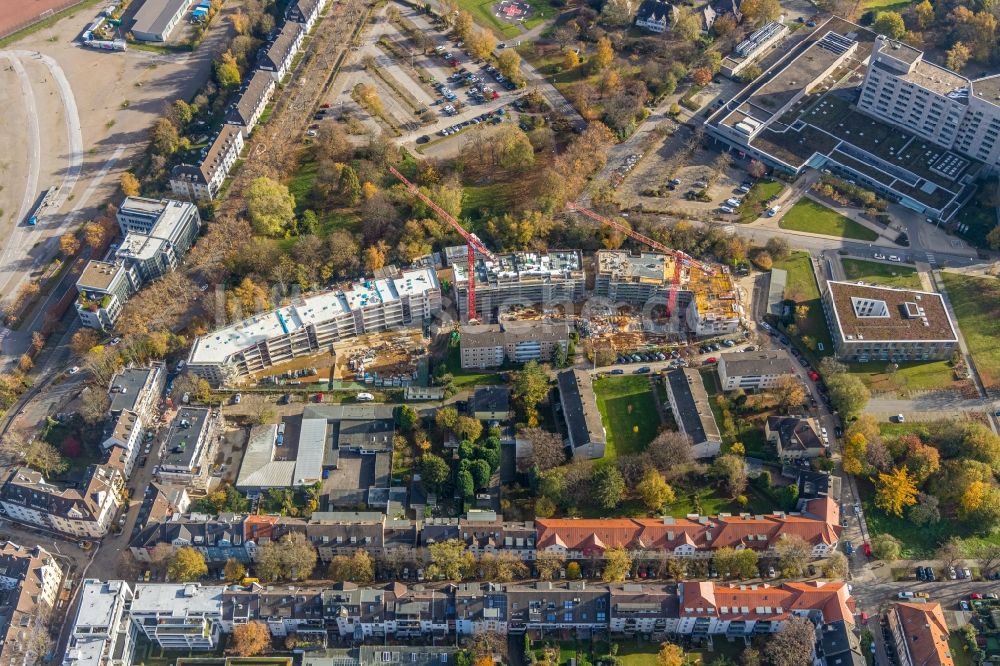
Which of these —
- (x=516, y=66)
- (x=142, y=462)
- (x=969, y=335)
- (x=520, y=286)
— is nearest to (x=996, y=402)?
(x=969, y=335)

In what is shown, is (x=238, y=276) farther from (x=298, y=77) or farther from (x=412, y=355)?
(x=298, y=77)

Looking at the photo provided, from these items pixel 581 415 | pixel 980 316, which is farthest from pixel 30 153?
pixel 980 316

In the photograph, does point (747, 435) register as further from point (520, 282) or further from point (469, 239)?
point (469, 239)

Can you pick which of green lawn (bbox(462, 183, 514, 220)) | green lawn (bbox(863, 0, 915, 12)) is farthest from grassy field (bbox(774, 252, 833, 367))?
green lawn (bbox(863, 0, 915, 12))

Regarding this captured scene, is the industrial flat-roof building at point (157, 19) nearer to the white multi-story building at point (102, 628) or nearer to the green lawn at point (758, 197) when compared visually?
the green lawn at point (758, 197)

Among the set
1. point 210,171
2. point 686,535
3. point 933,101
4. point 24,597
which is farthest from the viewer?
point 933,101

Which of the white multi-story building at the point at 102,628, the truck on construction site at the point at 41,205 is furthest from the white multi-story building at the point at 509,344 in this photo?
the truck on construction site at the point at 41,205

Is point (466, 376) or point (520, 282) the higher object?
point (520, 282)
